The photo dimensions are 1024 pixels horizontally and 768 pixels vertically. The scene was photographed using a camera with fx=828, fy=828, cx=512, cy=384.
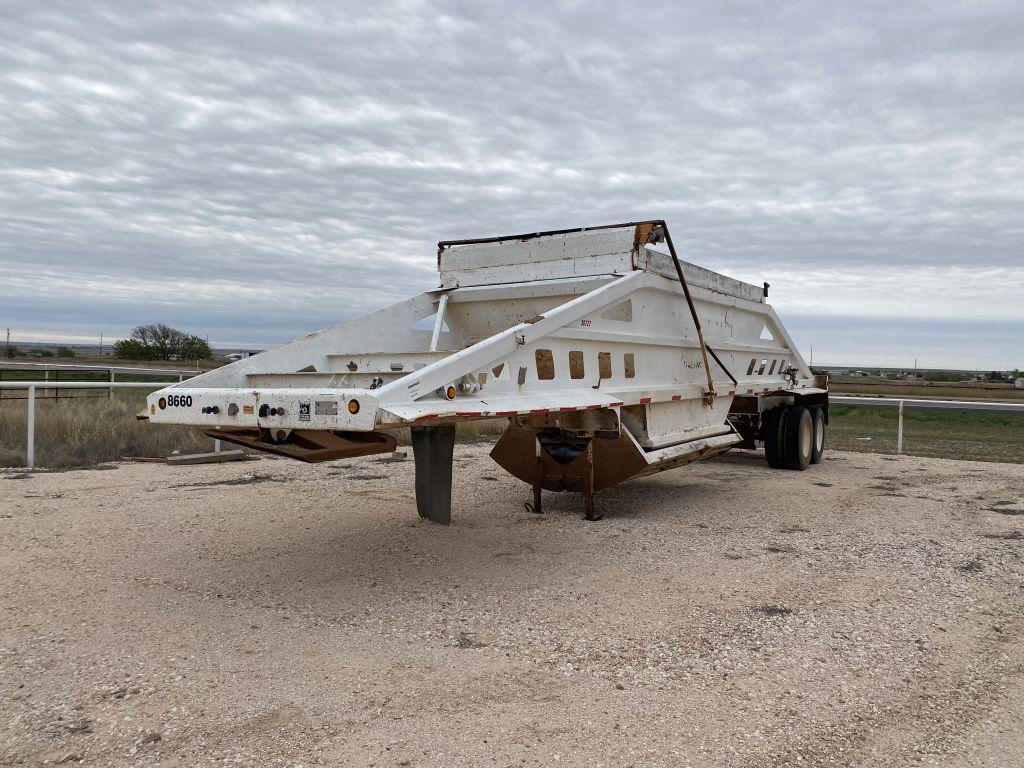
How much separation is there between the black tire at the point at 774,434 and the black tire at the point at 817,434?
0.86 metres

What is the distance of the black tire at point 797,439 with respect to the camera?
441 inches

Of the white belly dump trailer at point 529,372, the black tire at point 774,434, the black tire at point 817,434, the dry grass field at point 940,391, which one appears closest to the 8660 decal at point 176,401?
the white belly dump trailer at point 529,372

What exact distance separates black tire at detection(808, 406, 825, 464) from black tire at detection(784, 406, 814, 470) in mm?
601

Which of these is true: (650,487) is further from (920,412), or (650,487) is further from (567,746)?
(920,412)

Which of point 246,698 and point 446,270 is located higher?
point 446,270

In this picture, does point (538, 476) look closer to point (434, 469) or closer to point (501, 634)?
point (434, 469)

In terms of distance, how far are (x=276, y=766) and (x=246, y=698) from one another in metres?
0.65

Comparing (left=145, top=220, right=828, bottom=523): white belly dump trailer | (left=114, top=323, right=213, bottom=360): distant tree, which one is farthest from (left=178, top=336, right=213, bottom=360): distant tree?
(left=145, top=220, right=828, bottom=523): white belly dump trailer

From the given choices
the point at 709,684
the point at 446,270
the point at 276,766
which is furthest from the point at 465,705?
the point at 446,270

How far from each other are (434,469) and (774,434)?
659 centimetres

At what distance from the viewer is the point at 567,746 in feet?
10.6

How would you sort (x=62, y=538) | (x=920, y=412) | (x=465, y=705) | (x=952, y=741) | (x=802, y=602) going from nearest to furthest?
(x=952, y=741)
(x=465, y=705)
(x=802, y=602)
(x=62, y=538)
(x=920, y=412)

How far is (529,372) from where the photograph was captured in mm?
5680

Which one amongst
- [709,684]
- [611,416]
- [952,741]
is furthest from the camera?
[611,416]
